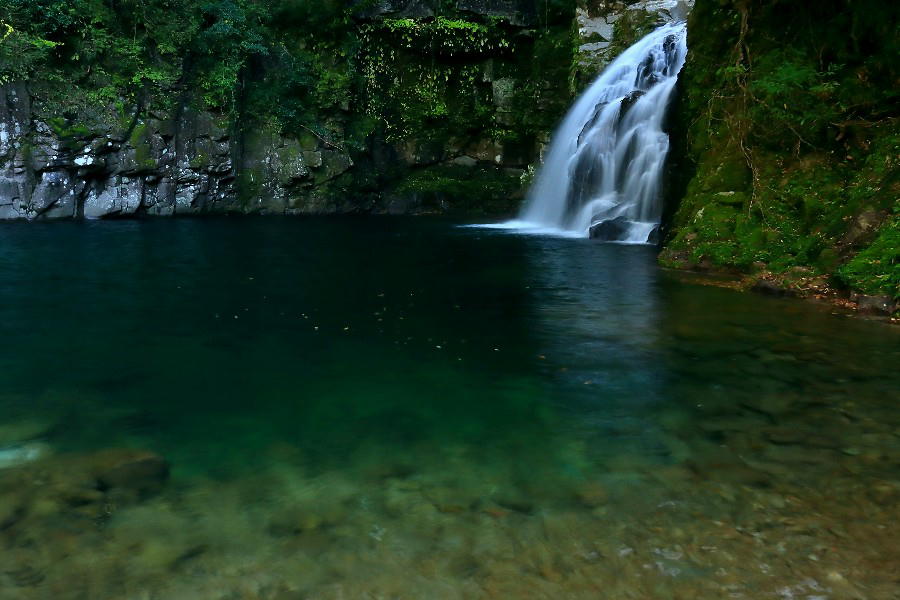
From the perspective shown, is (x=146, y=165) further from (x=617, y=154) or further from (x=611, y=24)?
(x=611, y=24)

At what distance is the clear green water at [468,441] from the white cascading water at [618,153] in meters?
8.28

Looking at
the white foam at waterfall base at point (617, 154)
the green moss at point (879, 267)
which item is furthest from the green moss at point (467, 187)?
the green moss at point (879, 267)

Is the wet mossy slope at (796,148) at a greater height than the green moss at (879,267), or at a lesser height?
greater

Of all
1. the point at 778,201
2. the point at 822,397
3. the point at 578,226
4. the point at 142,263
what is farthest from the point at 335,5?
the point at 822,397

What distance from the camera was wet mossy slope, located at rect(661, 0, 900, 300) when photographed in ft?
31.1

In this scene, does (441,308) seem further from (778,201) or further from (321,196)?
(321,196)

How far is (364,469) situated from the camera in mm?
4082

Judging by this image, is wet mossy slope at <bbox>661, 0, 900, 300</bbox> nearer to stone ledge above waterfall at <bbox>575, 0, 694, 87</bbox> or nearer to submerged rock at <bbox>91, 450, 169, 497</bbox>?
submerged rock at <bbox>91, 450, 169, 497</bbox>

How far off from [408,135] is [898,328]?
1013 inches

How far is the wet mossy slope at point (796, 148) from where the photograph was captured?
949 cm

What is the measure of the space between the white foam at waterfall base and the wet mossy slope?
3.79m

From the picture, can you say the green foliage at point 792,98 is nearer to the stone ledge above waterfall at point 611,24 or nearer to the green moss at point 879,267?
the green moss at point 879,267

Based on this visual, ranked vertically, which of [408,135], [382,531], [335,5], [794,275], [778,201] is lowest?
[382,531]

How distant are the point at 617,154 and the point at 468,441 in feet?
51.7
